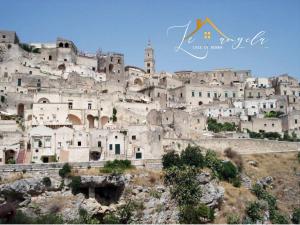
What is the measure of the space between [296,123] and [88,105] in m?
24.3

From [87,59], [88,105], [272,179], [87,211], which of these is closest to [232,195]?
[272,179]

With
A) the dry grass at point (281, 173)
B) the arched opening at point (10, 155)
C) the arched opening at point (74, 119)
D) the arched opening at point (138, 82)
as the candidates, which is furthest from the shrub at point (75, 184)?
the arched opening at point (138, 82)

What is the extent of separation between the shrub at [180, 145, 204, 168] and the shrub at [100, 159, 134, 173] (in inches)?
184

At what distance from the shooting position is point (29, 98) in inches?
1937

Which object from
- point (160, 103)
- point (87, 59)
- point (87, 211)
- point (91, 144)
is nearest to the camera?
point (87, 211)

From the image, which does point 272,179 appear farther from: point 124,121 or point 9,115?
point 9,115

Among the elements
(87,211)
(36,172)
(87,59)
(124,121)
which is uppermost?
(87,59)

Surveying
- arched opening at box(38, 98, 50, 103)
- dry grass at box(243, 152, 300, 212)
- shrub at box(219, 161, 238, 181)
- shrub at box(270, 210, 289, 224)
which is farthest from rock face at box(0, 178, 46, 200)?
dry grass at box(243, 152, 300, 212)

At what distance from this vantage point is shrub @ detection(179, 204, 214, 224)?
38219 mm

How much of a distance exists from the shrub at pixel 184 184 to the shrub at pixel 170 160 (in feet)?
2.78

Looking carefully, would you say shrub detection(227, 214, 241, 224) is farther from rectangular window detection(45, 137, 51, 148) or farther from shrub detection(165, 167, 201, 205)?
rectangular window detection(45, 137, 51, 148)

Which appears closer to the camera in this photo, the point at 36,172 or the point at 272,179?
the point at 36,172

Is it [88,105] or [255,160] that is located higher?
[88,105]

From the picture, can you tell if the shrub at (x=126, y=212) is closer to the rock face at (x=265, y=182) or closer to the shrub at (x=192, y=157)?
the shrub at (x=192, y=157)
